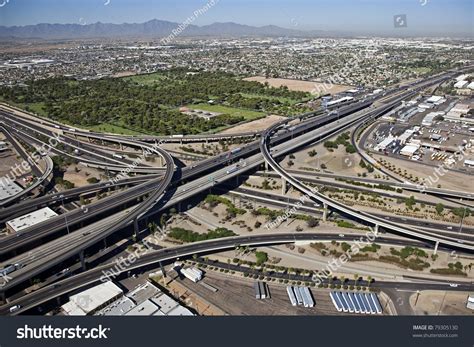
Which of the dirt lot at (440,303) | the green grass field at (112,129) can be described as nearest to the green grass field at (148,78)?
the green grass field at (112,129)

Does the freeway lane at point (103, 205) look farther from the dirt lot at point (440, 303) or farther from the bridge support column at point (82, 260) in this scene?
the dirt lot at point (440, 303)

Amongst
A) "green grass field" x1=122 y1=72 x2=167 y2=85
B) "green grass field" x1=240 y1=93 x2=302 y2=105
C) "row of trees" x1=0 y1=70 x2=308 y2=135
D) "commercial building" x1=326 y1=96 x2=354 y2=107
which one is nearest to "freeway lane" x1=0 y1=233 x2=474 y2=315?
"row of trees" x1=0 y1=70 x2=308 y2=135

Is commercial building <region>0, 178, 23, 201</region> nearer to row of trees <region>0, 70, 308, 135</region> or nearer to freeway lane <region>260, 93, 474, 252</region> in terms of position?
row of trees <region>0, 70, 308, 135</region>

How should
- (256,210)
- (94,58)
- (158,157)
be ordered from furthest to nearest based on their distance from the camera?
(94,58), (158,157), (256,210)

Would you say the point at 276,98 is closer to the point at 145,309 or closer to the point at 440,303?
the point at 440,303

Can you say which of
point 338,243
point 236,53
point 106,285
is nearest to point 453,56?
point 236,53
